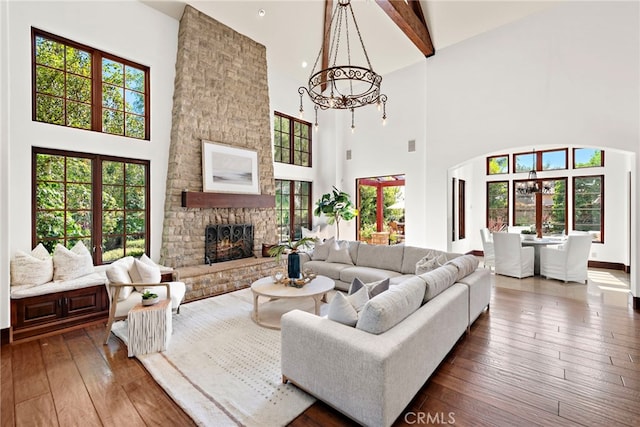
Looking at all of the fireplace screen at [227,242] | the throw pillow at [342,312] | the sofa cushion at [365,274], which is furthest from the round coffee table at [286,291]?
the fireplace screen at [227,242]

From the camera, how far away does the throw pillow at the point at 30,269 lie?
134 inches

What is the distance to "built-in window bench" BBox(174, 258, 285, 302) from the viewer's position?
15.3 feet

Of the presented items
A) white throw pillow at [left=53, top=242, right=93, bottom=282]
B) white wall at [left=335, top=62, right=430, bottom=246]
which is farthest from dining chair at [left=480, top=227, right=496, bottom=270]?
white throw pillow at [left=53, top=242, right=93, bottom=282]

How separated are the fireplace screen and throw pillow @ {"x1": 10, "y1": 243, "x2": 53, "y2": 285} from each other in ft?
7.05

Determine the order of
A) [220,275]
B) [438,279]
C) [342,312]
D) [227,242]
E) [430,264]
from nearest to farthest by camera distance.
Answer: [342,312] → [438,279] → [430,264] → [220,275] → [227,242]

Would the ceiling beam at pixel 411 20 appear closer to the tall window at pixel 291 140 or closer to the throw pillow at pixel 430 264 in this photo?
the tall window at pixel 291 140

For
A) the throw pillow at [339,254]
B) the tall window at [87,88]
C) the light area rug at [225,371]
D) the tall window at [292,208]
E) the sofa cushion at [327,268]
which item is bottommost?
the light area rug at [225,371]

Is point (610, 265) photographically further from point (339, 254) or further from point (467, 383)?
point (467, 383)

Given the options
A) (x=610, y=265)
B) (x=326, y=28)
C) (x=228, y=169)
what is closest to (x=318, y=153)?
(x=326, y=28)

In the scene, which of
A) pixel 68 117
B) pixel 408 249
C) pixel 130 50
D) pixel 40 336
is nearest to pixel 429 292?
pixel 408 249

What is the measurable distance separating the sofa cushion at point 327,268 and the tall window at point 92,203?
9.38 ft

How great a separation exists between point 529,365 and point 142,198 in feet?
18.6

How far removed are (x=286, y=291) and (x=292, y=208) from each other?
427 cm

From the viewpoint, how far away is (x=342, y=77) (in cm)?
619
